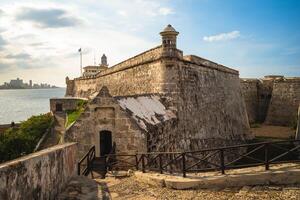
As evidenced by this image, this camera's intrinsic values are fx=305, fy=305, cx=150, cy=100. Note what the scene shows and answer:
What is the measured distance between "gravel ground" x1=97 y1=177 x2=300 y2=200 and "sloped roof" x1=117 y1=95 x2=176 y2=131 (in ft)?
14.3

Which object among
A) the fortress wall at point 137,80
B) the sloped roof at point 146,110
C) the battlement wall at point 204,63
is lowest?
the sloped roof at point 146,110

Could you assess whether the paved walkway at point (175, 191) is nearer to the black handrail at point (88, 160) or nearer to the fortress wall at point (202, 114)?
the black handrail at point (88, 160)

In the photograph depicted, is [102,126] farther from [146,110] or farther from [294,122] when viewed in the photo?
[294,122]

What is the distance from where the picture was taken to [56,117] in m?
33.1

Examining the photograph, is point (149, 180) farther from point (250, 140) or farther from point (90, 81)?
point (90, 81)

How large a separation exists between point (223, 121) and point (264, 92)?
58.5 ft

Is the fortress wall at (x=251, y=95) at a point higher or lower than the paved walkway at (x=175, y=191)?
higher

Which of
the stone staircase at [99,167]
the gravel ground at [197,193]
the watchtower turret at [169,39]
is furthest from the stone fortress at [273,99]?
the gravel ground at [197,193]

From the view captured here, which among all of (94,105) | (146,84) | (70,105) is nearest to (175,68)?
(146,84)

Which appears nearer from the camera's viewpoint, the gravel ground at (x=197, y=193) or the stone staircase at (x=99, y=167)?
the gravel ground at (x=197, y=193)

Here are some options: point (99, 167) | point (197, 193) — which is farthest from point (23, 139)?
point (197, 193)

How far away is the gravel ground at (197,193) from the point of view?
6.90m

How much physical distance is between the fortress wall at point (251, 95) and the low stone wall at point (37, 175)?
35166 millimetres

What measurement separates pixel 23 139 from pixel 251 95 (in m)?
28.4
